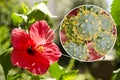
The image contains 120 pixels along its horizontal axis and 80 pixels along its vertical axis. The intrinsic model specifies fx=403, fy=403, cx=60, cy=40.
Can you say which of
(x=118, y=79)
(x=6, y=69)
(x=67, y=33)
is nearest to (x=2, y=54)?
(x=6, y=69)

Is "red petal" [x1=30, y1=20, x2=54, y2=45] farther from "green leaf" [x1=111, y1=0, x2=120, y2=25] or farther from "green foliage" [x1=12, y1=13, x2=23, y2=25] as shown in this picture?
"green leaf" [x1=111, y1=0, x2=120, y2=25]

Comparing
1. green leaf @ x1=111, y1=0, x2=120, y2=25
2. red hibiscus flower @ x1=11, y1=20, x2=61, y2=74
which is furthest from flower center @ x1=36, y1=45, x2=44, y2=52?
green leaf @ x1=111, y1=0, x2=120, y2=25

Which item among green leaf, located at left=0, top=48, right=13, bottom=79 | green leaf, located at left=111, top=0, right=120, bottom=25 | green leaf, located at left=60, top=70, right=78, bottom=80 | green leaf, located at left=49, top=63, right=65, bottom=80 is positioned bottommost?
green leaf, located at left=60, top=70, right=78, bottom=80

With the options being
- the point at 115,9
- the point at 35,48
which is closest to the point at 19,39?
the point at 35,48

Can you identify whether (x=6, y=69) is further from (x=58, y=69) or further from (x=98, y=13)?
(x=98, y=13)

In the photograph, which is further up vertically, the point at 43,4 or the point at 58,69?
the point at 43,4

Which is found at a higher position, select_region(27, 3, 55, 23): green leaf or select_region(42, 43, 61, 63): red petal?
select_region(27, 3, 55, 23): green leaf
